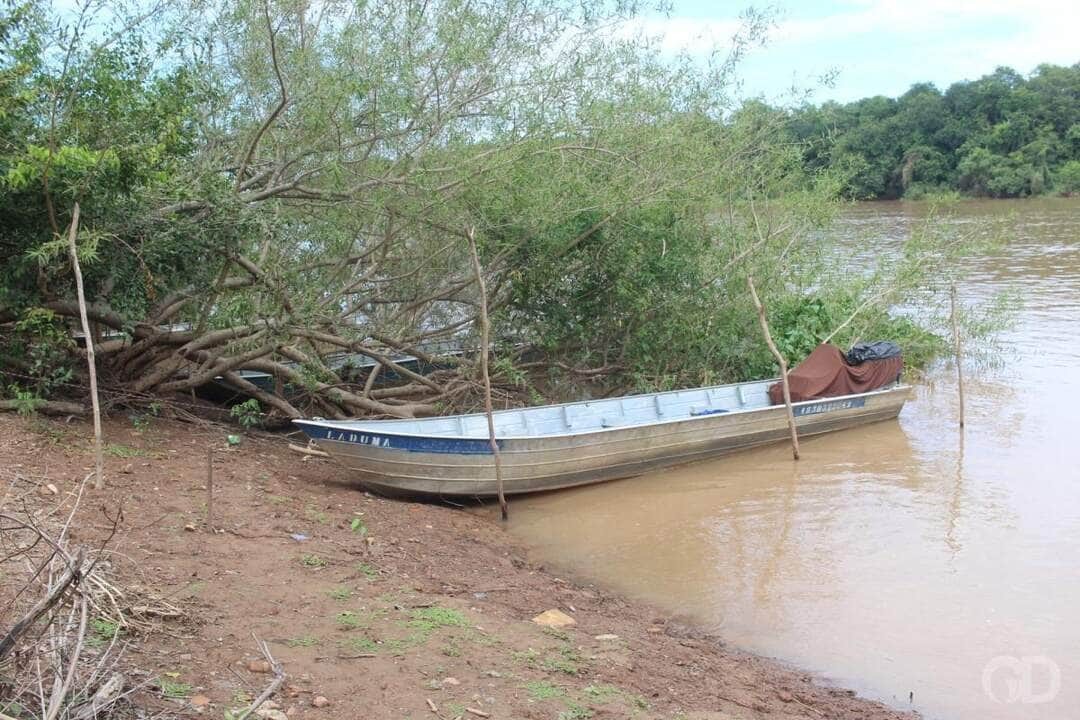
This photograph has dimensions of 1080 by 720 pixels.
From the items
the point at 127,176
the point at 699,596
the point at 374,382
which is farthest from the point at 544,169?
the point at 699,596

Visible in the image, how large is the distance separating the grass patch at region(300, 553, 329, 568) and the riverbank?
0.06ft

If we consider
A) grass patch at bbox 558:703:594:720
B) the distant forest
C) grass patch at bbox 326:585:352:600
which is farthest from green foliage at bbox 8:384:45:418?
the distant forest

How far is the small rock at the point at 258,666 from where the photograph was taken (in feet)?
15.1

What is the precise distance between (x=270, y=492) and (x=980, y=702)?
5.54 m

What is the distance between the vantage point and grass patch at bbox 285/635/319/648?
5020 millimetres

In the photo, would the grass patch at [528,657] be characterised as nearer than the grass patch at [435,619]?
Yes

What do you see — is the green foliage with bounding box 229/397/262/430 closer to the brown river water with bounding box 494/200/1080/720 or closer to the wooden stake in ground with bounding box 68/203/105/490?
the wooden stake in ground with bounding box 68/203/105/490

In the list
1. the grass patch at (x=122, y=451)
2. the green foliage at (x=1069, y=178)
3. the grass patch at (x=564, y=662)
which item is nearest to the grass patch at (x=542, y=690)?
the grass patch at (x=564, y=662)

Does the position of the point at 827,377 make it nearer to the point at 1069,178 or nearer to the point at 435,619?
the point at 435,619

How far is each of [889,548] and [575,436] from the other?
10.3 feet

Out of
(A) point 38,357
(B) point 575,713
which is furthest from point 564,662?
(A) point 38,357

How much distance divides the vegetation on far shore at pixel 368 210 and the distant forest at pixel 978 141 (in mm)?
34207

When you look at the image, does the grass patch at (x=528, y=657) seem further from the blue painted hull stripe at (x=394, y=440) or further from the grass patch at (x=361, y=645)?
the blue painted hull stripe at (x=394, y=440)

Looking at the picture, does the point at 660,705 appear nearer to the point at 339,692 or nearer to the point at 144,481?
the point at 339,692
